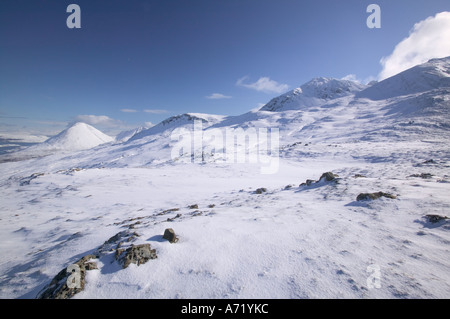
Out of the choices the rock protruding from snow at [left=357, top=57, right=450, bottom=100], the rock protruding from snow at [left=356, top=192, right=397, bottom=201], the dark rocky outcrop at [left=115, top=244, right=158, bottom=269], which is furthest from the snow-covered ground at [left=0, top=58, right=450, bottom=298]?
the rock protruding from snow at [left=357, top=57, right=450, bottom=100]

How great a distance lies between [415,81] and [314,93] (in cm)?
6615

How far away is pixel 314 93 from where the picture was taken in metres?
156

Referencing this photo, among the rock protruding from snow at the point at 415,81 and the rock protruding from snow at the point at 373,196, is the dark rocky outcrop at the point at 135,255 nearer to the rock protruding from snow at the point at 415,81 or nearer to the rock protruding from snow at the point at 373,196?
the rock protruding from snow at the point at 373,196

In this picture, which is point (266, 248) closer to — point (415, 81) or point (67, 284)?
point (67, 284)

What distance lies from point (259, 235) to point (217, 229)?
133 centimetres

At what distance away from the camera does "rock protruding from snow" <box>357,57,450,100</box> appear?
88.8 meters

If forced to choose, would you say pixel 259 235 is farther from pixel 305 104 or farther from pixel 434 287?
pixel 305 104

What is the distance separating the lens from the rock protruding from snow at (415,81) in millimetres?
88750

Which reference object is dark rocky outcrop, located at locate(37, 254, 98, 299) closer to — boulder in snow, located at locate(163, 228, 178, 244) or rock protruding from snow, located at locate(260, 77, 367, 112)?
boulder in snow, located at locate(163, 228, 178, 244)

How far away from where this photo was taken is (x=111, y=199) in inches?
563

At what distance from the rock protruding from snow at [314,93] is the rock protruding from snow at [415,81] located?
34483 millimetres

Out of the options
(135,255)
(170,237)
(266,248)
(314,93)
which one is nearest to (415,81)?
(314,93)

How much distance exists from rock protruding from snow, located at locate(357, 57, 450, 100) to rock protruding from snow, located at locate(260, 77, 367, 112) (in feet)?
113
